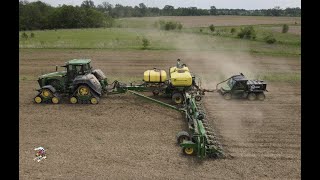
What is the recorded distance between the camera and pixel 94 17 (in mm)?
56531

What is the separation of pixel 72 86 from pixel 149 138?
5.60 meters

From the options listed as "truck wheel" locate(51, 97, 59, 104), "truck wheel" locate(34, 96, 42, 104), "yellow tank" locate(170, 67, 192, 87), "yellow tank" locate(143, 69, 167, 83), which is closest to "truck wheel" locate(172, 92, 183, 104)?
"yellow tank" locate(170, 67, 192, 87)

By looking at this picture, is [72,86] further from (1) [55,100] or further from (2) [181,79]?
(2) [181,79]

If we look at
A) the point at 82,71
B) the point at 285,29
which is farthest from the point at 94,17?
the point at 82,71

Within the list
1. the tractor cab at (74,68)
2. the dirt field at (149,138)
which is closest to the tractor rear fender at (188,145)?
the dirt field at (149,138)

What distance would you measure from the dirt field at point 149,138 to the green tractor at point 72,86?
1.36 ft

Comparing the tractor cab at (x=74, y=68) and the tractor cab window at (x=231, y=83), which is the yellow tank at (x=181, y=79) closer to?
the tractor cab window at (x=231, y=83)

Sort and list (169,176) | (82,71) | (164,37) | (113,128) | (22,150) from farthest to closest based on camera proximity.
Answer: (164,37)
(82,71)
(113,128)
(22,150)
(169,176)

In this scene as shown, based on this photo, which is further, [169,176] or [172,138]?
[172,138]

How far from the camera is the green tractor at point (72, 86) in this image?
16.2 meters

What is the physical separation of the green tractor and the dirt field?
1.36ft

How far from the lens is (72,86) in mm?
16250

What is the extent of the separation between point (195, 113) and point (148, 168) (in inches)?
135

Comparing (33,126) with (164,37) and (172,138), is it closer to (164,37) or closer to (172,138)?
(172,138)
